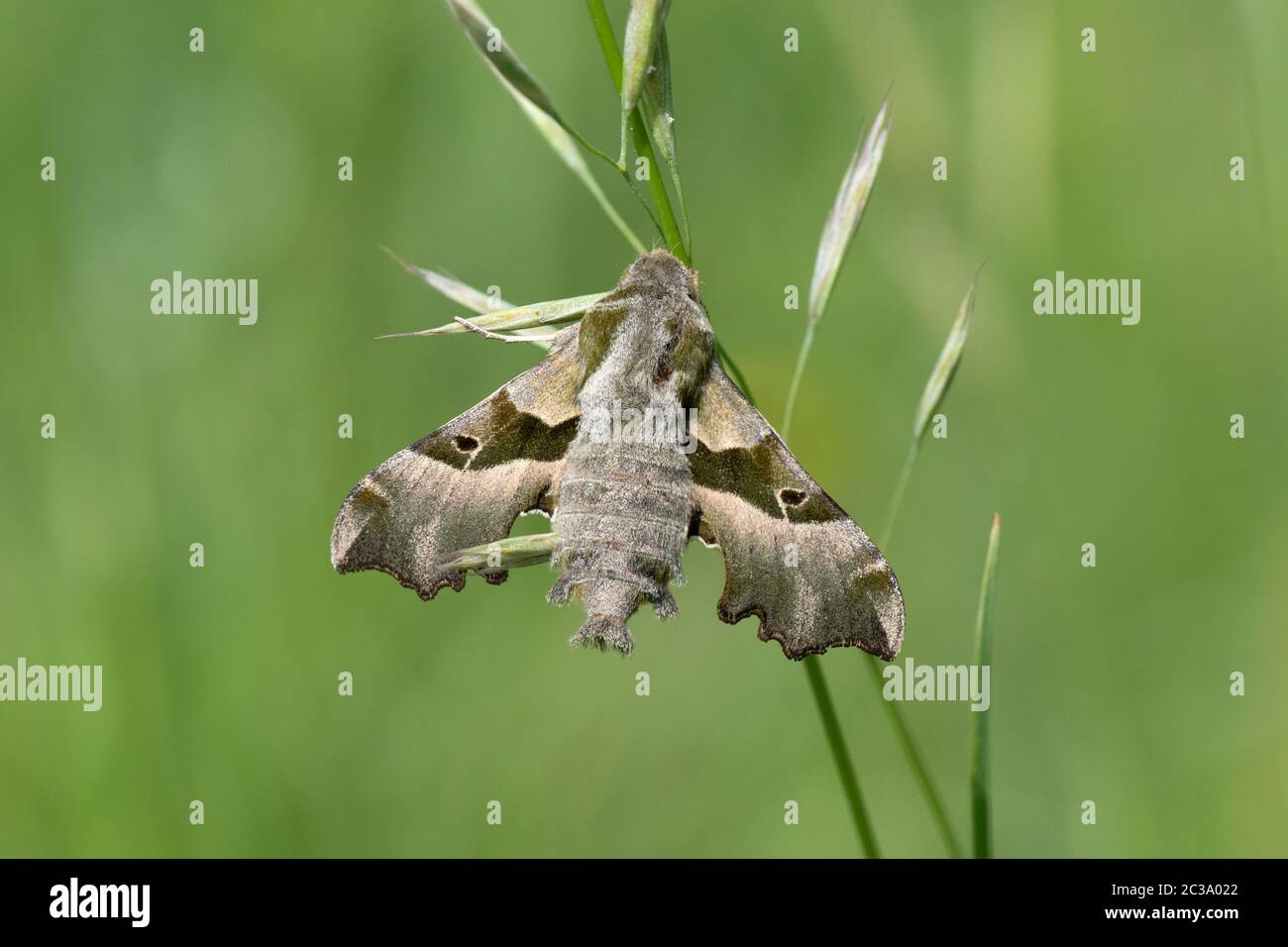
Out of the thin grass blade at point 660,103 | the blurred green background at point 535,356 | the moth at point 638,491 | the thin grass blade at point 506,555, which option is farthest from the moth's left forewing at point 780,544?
the blurred green background at point 535,356

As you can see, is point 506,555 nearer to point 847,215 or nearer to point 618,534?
point 618,534

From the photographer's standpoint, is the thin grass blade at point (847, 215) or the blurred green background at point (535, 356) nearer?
the thin grass blade at point (847, 215)

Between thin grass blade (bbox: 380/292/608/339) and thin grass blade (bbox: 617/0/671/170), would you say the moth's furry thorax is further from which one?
thin grass blade (bbox: 617/0/671/170)

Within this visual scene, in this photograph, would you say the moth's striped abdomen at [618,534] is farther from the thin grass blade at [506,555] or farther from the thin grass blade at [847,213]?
the thin grass blade at [847,213]

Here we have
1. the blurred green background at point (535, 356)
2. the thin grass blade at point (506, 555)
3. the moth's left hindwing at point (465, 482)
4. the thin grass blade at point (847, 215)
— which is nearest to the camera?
the thin grass blade at point (506, 555)

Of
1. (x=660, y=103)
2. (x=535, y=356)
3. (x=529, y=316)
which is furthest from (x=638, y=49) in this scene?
(x=535, y=356)

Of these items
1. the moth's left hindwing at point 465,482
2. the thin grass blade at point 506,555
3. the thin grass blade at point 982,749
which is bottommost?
the thin grass blade at point 982,749

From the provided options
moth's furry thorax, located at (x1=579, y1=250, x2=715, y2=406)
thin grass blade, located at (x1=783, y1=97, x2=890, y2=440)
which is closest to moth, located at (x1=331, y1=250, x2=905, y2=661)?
moth's furry thorax, located at (x1=579, y1=250, x2=715, y2=406)
